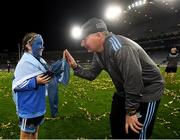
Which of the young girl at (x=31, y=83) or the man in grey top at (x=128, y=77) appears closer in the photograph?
the man in grey top at (x=128, y=77)

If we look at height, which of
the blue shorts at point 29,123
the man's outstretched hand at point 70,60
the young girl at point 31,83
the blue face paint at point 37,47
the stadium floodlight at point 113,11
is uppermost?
the stadium floodlight at point 113,11

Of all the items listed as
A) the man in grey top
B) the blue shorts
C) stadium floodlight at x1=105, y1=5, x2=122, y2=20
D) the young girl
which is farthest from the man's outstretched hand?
stadium floodlight at x1=105, y1=5, x2=122, y2=20

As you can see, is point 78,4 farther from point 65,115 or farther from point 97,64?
point 97,64

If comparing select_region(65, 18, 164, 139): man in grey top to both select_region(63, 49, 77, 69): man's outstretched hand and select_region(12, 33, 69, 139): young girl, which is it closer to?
select_region(63, 49, 77, 69): man's outstretched hand

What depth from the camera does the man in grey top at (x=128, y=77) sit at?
15.6 feet

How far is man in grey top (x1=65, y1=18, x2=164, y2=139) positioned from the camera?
477cm

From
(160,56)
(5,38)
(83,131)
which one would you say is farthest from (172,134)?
(5,38)

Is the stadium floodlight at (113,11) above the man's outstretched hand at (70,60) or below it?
above

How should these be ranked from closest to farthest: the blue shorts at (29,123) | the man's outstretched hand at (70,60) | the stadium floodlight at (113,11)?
1. the man's outstretched hand at (70,60)
2. the blue shorts at (29,123)
3. the stadium floodlight at (113,11)

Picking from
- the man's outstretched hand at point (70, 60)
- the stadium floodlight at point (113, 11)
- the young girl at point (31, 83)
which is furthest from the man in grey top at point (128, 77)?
the stadium floodlight at point (113, 11)

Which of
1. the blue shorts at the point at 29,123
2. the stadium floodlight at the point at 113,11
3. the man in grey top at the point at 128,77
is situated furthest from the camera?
the stadium floodlight at the point at 113,11

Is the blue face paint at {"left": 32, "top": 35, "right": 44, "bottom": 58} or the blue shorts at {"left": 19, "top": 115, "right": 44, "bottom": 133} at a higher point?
the blue face paint at {"left": 32, "top": 35, "right": 44, "bottom": 58}

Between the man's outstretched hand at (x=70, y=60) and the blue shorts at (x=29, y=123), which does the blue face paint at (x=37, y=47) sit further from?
the blue shorts at (x=29, y=123)

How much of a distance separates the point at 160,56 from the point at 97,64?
65.4 m
